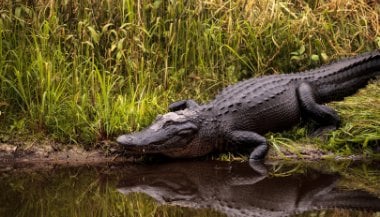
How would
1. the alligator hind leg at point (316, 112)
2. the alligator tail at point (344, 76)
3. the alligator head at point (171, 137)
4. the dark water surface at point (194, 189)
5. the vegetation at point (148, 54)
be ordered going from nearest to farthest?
the dark water surface at point (194, 189) → the alligator head at point (171, 137) → the vegetation at point (148, 54) → the alligator hind leg at point (316, 112) → the alligator tail at point (344, 76)

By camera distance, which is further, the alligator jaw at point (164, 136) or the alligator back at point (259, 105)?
the alligator back at point (259, 105)

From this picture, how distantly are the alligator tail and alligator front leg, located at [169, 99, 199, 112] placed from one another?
1197 millimetres

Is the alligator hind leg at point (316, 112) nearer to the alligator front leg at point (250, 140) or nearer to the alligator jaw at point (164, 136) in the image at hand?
the alligator front leg at point (250, 140)

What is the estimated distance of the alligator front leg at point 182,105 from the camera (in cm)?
658

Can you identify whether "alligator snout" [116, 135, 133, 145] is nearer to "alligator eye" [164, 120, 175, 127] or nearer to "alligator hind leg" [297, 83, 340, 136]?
"alligator eye" [164, 120, 175, 127]

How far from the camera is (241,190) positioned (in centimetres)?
514

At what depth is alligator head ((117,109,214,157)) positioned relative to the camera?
5.99 meters

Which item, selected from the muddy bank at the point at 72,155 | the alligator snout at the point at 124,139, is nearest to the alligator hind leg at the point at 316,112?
the muddy bank at the point at 72,155

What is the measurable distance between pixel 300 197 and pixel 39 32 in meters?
3.16

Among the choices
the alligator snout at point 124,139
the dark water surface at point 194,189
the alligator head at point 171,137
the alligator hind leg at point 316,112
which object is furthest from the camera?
the alligator hind leg at point 316,112

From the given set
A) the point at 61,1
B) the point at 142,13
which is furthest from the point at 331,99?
the point at 61,1

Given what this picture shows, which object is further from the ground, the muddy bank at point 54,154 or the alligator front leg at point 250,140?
the alligator front leg at point 250,140

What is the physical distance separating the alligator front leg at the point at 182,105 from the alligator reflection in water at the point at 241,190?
74 centimetres

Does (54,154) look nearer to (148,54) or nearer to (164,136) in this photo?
(164,136)
